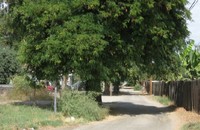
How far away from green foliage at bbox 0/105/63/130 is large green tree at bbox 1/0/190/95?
2222 millimetres

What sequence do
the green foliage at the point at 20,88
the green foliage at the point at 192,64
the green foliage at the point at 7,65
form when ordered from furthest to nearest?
the green foliage at the point at 7,65 → the green foliage at the point at 20,88 → the green foliage at the point at 192,64

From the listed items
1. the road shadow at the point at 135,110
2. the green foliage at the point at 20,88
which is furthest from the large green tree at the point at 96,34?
the green foliage at the point at 20,88

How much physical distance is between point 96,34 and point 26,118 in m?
4.99

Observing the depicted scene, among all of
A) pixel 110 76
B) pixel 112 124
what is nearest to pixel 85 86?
pixel 110 76

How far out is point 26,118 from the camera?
18188mm

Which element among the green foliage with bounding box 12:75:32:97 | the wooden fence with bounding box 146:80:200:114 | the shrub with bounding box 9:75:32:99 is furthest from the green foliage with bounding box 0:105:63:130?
the shrub with bounding box 9:75:32:99

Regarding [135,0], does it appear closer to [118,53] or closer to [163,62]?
→ [118,53]

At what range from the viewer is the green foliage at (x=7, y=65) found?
4003cm

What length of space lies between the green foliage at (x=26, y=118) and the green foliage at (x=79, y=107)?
63cm

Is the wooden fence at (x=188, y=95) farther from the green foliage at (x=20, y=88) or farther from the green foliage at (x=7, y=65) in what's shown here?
the green foliage at (x=7, y=65)

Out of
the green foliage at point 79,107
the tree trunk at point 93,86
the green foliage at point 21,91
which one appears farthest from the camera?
the green foliage at point 21,91

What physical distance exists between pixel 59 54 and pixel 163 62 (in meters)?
7.06

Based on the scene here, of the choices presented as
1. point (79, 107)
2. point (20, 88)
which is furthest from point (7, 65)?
point (79, 107)

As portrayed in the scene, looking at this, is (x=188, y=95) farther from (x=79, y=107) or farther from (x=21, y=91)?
(x=21, y=91)
